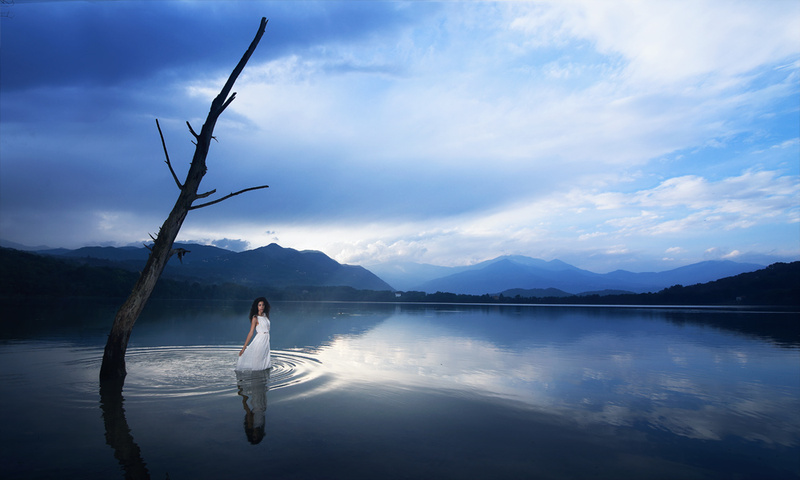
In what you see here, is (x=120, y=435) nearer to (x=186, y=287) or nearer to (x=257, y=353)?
(x=257, y=353)

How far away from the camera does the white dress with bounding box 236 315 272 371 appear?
1375 cm

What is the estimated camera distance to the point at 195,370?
45.7 ft

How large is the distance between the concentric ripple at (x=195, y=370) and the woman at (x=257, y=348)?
418 millimetres

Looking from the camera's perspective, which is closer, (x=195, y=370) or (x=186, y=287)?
(x=195, y=370)

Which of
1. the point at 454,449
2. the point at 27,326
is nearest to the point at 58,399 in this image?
the point at 454,449

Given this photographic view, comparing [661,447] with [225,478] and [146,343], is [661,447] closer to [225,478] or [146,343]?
[225,478]

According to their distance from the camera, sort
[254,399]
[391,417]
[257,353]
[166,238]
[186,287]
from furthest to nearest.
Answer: [186,287], [257,353], [166,238], [254,399], [391,417]

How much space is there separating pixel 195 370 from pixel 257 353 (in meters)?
2.14

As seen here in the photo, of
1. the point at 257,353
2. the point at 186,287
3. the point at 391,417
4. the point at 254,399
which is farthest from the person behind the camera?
the point at 186,287

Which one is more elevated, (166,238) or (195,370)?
(166,238)

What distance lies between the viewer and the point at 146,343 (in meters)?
20.3

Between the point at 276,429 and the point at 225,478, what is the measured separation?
7.21 feet

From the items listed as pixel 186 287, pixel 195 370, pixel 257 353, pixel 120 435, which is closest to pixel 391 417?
pixel 120 435

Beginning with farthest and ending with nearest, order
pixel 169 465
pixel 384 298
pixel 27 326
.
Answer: pixel 384 298 → pixel 27 326 → pixel 169 465
